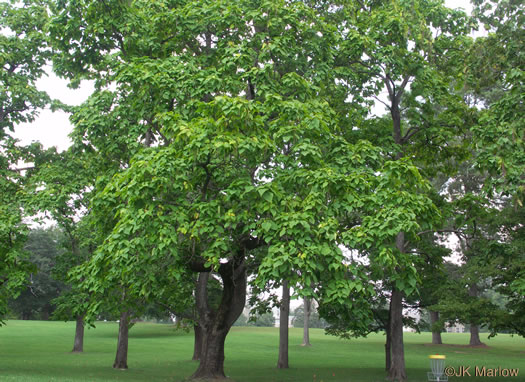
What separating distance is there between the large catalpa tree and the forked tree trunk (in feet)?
0.16

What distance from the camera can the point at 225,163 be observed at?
13.3 m

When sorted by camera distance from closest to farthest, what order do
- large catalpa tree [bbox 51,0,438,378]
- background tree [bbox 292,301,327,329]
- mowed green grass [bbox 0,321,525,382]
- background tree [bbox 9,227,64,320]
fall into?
large catalpa tree [bbox 51,0,438,378] < mowed green grass [bbox 0,321,525,382] < background tree [bbox 9,227,64,320] < background tree [bbox 292,301,327,329]

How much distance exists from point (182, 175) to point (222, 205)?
1.85m

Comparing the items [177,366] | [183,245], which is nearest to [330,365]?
[177,366]

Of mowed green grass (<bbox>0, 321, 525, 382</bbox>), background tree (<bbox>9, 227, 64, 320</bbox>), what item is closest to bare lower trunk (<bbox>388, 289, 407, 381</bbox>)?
mowed green grass (<bbox>0, 321, 525, 382</bbox>)

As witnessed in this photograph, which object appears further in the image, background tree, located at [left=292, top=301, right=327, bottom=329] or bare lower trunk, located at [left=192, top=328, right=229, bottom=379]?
background tree, located at [left=292, top=301, right=327, bottom=329]

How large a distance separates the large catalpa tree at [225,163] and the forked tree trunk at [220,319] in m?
→ 0.05

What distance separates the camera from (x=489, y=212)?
1914cm

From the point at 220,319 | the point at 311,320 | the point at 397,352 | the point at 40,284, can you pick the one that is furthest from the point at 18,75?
the point at 311,320

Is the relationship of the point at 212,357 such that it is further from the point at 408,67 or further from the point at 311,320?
the point at 311,320

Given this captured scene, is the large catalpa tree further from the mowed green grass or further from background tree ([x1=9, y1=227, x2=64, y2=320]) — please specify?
background tree ([x1=9, y1=227, x2=64, y2=320])

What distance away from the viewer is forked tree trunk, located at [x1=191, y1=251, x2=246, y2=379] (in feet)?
55.3

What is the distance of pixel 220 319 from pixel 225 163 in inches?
258

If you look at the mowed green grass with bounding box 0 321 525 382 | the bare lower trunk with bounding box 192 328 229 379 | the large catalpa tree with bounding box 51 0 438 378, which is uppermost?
the large catalpa tree with bounding box 51 0 438 378
